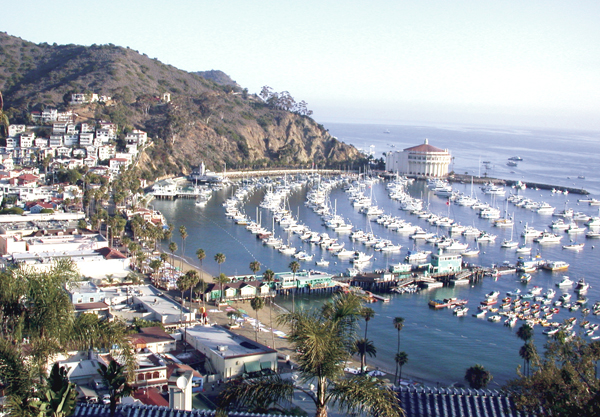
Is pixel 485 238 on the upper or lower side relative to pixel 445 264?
lower

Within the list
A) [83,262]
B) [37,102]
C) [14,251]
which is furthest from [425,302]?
[37,102]

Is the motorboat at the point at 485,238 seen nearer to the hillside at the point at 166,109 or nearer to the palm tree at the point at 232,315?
the palm tree at the point at 232,315

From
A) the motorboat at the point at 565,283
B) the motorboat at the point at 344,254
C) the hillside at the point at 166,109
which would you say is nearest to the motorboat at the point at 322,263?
the motorboat at the point at 344,254

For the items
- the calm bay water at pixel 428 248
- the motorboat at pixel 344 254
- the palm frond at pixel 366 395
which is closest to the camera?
the palm frond at pixel 366 395

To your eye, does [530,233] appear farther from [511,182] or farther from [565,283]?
[511,182]

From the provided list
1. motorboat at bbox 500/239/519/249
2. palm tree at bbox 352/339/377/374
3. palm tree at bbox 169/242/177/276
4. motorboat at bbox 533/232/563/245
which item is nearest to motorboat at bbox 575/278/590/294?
motorboat at bbox 500/239/519/249

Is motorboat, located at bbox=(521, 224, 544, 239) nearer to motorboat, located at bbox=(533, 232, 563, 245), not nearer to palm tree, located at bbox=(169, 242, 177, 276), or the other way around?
motorboat, located at bbox=(533, 232, 563, 245)

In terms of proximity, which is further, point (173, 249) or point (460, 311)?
point (173, 249)

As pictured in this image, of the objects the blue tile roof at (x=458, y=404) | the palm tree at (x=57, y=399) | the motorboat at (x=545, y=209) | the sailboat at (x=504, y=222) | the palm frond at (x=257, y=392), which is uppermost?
the palm frond at (x=257, y=392)

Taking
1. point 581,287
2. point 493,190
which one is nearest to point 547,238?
point 581,287
